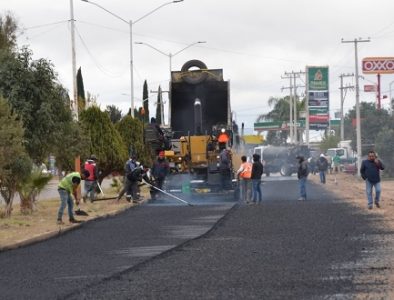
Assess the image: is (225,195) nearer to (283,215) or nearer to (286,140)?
(283,215)

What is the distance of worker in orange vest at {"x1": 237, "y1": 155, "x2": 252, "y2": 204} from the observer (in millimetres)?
34562

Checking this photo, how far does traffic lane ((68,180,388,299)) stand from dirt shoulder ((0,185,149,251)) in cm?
357

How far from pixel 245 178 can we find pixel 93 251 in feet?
52.0

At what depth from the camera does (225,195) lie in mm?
37375

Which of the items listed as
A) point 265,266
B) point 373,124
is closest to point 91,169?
point 265,266

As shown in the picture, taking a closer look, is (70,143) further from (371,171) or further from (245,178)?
(371,171)

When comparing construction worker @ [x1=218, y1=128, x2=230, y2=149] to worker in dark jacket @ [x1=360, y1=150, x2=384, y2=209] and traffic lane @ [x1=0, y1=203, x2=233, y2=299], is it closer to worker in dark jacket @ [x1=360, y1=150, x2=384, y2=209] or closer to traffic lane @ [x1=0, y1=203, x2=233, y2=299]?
traffic lane @ [x1=0, y1=203, x2=233, y2=299]

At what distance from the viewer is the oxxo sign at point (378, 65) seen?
104 m

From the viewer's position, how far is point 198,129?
3712 cm

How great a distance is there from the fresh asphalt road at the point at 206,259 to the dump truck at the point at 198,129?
7991 mm

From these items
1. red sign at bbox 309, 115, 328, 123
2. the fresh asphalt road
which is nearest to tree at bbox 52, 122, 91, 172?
the fresh asphalt road

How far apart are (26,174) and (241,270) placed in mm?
14777

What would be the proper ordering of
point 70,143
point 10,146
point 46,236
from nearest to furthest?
point 46,236 < point 10,146 < point 70,143

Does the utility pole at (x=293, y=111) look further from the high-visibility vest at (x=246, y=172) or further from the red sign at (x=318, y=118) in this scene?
the high-visibility vest at (x=246, y=172)
